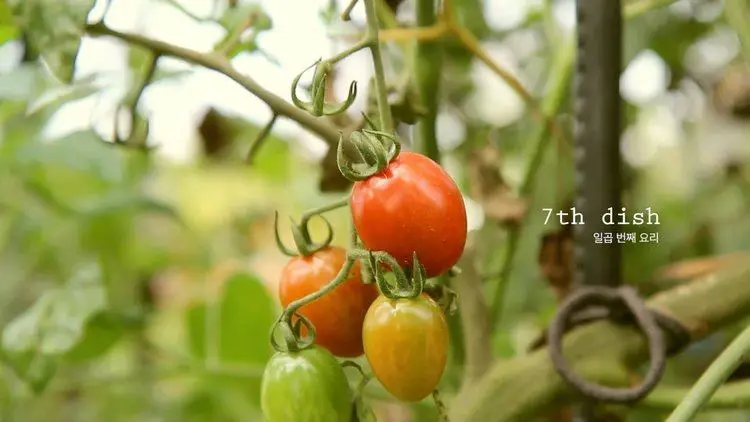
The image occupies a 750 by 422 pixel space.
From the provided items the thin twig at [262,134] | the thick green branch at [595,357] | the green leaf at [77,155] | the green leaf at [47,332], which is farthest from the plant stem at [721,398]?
the green leaf at [77,155]

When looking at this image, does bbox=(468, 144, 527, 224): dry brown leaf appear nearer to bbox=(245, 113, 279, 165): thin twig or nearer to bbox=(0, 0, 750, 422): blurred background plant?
bbox=(0, 0, 750, 422): blurred background plant

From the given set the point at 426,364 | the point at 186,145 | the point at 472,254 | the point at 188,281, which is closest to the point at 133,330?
the point at 472,254

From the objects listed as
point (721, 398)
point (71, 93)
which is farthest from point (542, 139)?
point (71, 93)

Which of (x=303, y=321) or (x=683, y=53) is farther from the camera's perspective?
(x=683, y=53)

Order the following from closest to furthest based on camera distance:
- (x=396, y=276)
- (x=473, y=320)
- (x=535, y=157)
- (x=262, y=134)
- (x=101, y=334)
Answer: (x=396, y=276) < (x=262, y=134) < (x=473, y=320) < (x=535, y=157) < (x=101, y=334)

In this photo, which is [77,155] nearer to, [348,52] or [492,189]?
[492,189]

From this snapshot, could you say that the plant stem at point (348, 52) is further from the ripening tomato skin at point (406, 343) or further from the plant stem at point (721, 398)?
the plant stem at point (721, 398)

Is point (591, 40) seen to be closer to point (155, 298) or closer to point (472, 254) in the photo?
point (472, 254)
